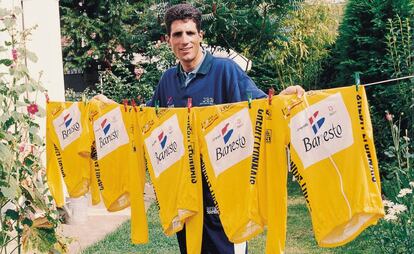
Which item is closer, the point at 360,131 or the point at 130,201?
the point at 360,131

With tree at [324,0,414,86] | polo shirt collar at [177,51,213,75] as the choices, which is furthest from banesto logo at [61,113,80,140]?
tree at [324,0,414,86]

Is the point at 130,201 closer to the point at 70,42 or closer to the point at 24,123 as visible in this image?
the point at 24,123

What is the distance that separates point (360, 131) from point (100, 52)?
40.1 ft

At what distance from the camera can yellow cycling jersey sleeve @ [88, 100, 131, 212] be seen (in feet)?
10.9

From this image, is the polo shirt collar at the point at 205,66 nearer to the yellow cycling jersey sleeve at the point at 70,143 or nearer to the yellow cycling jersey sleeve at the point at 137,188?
the yellow cycling jersey sleeve at the point at 137,188

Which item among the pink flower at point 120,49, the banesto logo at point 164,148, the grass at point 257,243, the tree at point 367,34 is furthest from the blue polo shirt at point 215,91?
the pink flower at point 120,49

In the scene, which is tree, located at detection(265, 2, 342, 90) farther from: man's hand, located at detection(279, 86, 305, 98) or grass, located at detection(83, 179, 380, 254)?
man's hand, located at detection(279, 86, 305, 98)

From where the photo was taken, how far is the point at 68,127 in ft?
11.7

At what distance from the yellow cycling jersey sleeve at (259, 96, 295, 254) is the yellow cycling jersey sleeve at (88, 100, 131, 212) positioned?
3.09ft

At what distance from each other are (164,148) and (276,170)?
678 millimetres

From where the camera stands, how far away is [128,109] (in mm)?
3301

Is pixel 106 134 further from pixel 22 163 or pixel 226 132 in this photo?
pixel 226 132

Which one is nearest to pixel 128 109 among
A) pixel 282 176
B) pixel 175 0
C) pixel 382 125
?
pixel 282 176

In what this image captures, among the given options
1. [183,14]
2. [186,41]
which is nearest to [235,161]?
[186,41]
